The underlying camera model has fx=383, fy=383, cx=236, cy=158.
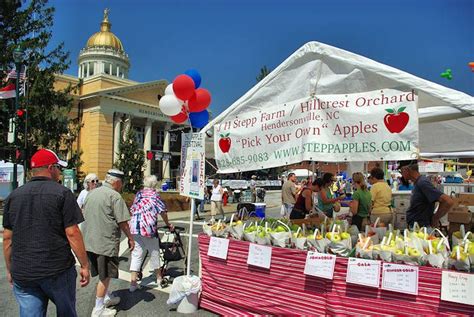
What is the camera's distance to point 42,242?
9.44 feet

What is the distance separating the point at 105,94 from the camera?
46.5 meters

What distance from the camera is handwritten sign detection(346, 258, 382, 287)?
3451 mm

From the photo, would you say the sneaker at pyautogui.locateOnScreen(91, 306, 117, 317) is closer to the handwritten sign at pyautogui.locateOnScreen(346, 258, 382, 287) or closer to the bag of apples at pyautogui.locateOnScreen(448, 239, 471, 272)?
the handwritten sign at pyautogui.locateOnScreen(346, 258, 382, 287)

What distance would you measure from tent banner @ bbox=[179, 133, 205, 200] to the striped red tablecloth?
0.73 metres

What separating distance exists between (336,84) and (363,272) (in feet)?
6.98

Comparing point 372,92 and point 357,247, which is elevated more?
point 372,92

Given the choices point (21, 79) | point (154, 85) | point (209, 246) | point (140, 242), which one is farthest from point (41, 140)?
point (154, 85)

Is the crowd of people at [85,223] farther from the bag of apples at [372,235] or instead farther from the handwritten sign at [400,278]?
the handwritten sign at [400,278]

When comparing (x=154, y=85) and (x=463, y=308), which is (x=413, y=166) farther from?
(x=154, y=85)

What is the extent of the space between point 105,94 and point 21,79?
33.4m

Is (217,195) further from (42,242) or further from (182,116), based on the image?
(42,242)

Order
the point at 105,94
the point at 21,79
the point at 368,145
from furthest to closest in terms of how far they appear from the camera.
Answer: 1. the point at 105,94
2. the point at 21,79
3. the point at 368,145

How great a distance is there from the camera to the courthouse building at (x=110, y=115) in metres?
46.8

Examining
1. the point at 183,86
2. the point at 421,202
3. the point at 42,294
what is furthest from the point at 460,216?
the point at 42,294
